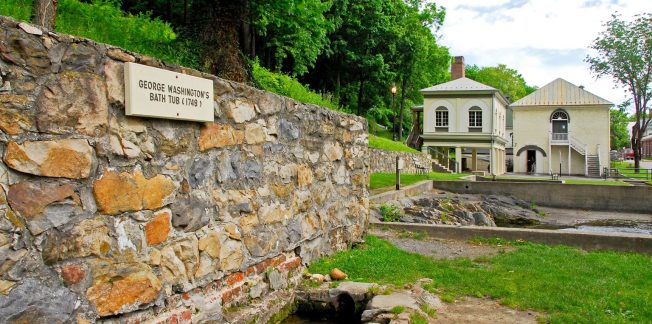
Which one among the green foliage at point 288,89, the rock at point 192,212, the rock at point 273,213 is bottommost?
the rock at point 273,213

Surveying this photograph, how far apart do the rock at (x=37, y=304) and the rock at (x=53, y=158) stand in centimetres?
61

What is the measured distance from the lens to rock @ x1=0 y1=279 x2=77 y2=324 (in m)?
2.83

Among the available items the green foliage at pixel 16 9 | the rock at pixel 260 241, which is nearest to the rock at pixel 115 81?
the rock at pixel 260 241

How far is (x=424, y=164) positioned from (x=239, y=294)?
3036 cm

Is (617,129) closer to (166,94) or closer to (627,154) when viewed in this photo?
(627,154)

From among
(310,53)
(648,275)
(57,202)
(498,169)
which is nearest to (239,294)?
(57,202)

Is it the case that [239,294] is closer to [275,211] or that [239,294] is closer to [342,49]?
[275,211]

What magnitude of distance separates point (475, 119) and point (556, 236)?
32.5 m

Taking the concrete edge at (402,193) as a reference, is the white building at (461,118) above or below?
above

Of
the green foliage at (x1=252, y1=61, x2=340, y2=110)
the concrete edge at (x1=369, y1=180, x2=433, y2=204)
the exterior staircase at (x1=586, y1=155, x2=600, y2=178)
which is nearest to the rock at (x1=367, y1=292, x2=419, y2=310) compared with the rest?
the green foliage at (x1=252, y1=61, x2=340, y2=110)

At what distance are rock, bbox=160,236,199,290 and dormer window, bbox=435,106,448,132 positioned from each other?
37.9 m

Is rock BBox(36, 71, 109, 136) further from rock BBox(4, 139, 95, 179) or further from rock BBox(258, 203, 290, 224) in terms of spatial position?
rock BBox(258, 203, 290, 224)

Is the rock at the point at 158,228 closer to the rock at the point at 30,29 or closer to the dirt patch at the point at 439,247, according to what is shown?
the rock at the point at 30,29

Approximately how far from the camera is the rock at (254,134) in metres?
5.02
